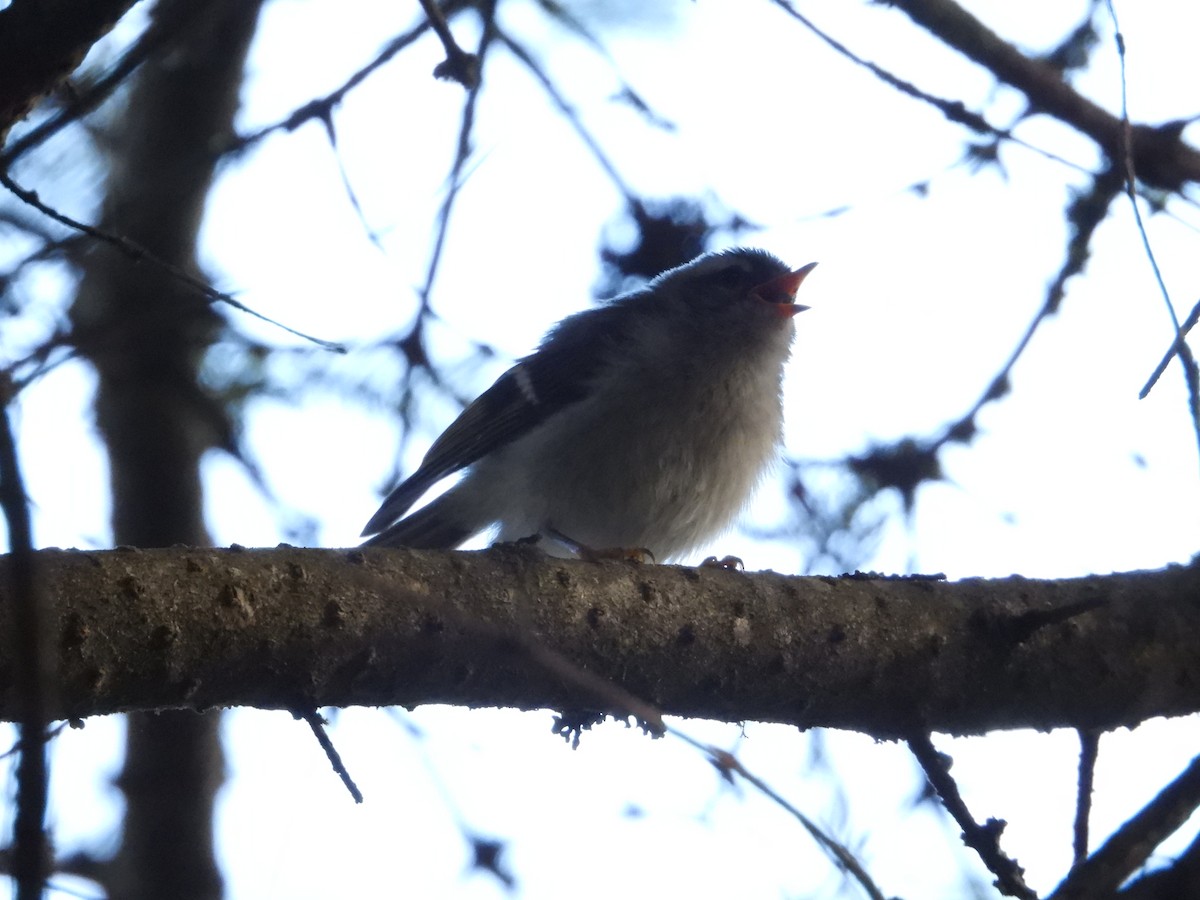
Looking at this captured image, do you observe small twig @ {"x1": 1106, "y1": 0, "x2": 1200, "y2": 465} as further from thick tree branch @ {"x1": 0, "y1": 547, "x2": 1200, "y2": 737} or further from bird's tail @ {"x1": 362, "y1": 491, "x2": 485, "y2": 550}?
bird's tail @ {"x1": 362, "y1": 491, "x2": 485, "y2": 550}

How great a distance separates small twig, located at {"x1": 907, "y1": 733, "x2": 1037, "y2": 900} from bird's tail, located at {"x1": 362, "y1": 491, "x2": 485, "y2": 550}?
2.36 m

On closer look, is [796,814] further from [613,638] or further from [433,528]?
[433,528]

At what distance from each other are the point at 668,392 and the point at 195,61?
6.21ft

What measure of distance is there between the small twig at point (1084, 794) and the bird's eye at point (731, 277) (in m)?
2.96

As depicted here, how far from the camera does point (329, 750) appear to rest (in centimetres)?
237

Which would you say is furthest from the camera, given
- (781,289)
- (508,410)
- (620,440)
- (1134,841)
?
(781,289)

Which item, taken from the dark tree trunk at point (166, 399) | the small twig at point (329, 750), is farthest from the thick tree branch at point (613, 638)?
the dark tree trunk at point (166, 399)

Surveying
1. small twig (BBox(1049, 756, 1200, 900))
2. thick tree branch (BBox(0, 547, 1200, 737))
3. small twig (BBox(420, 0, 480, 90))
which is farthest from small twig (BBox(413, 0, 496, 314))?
small twig (BBox(1049, 756, 1200, 900))

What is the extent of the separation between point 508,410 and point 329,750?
2.40 meters

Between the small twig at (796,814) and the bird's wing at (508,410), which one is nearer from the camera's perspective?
the small twig at (796,814)

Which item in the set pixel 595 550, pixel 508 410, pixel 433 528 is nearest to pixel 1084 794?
pixel 595 550

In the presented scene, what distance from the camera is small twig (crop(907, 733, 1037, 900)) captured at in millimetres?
2393

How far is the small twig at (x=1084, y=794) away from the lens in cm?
240

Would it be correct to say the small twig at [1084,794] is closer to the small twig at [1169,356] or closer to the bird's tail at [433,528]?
the small twig at [1169,356]
